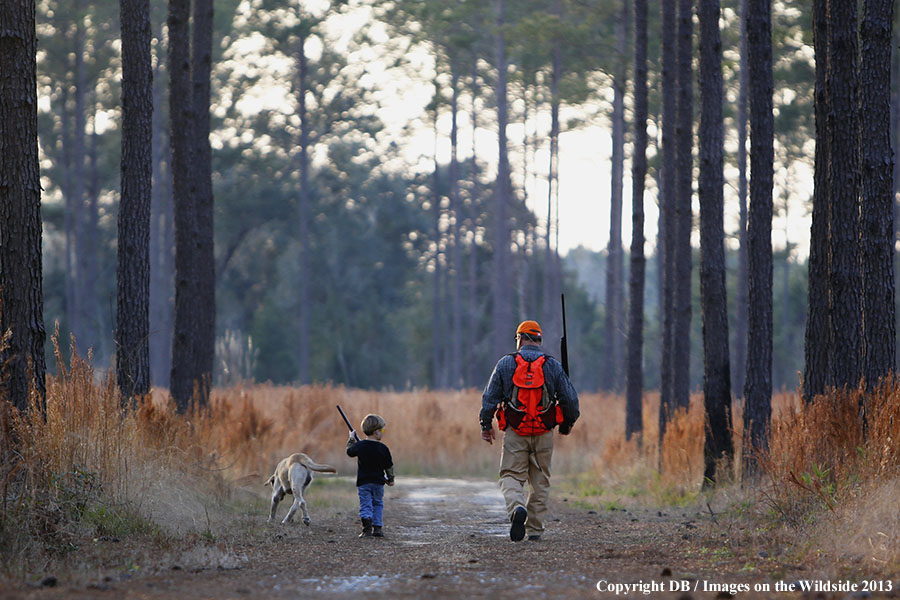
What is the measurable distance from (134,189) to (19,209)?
12.1 feet

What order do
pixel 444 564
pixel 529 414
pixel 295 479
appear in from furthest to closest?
pixel 295 479 < pixel 529 414 < pixel 444 564

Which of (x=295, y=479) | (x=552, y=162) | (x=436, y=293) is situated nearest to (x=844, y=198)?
(x=295, y=479)

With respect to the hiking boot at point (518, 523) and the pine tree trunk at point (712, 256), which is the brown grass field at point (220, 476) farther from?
the hiking boot at point (518, 523)

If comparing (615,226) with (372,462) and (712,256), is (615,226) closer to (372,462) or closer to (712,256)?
(712,256)

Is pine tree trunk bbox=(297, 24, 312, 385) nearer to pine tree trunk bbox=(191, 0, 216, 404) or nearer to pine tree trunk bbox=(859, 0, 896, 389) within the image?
pine tree trunk bbox=(191, 0, 216, 404)

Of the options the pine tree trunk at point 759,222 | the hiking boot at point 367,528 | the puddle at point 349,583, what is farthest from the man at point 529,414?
the pine tree trunk at point 759,222

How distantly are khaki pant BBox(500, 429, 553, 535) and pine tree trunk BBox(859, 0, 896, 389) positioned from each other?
350 cm

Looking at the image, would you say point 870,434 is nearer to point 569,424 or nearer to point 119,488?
point 569,424

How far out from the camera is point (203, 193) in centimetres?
1717

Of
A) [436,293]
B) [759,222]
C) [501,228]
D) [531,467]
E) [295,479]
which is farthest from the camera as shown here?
[436,293]

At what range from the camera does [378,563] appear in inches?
339

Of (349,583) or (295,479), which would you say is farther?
(295,479)

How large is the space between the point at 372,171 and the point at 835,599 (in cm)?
5404

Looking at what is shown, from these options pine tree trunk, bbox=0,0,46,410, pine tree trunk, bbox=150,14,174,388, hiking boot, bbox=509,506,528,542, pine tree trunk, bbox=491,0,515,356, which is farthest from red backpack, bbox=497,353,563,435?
pine tree trunk, bbox=150,14,174,388
